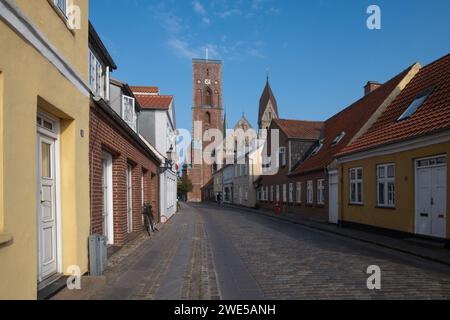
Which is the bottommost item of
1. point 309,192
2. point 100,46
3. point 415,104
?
point 309,192

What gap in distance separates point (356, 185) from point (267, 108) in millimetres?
61620

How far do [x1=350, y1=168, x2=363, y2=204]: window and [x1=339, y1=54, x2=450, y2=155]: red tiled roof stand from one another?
900mm

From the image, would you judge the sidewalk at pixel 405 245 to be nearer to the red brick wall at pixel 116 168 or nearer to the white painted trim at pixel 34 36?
the red brick wall at pixel 116 168

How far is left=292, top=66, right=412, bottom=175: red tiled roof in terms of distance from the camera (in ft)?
60.9

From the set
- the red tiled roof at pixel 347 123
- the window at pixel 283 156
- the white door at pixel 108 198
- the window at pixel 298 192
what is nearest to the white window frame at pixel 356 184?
the red tiled roof at pixel 347 123

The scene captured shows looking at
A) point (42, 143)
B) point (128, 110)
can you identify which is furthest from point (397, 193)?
point (42, 143)

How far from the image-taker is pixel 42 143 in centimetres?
584

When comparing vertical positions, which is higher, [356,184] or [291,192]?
[356,184]

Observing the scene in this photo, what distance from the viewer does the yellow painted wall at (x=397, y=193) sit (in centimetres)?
1202

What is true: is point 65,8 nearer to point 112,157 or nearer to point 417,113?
point 112,157
